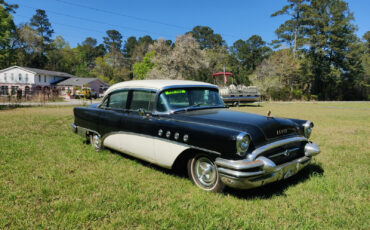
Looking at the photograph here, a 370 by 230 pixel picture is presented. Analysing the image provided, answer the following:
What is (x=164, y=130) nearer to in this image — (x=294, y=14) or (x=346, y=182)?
(x=346, y=182)

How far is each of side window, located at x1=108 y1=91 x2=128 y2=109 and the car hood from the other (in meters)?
1.38

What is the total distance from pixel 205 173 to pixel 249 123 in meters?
0.94

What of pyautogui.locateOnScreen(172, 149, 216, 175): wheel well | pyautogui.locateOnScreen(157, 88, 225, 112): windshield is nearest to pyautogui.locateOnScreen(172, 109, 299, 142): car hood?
pyautogui.locateOnScreen(157, 88, 225, 112): windshield

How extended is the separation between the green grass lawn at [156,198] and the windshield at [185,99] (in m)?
1.17

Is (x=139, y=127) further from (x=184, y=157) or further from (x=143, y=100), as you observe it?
(x=184, y=157)

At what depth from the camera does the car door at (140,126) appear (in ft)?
13.0

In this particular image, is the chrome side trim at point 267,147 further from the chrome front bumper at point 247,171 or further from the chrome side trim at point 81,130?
the chrome side trim at point 81,130

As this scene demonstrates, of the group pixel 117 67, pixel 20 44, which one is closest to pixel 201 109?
pixel 20 44

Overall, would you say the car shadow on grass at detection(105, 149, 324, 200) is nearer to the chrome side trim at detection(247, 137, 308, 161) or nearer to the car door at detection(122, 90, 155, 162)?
the car door at detection(122, 90, 155, 162)

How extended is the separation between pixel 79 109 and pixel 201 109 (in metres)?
3.43

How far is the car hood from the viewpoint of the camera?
10.2 ft

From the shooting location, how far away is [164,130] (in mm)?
3689

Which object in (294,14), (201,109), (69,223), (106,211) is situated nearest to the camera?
(69,223)

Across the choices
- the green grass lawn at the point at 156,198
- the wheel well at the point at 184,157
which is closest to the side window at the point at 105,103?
the green grass lawn at the point at 156,198
